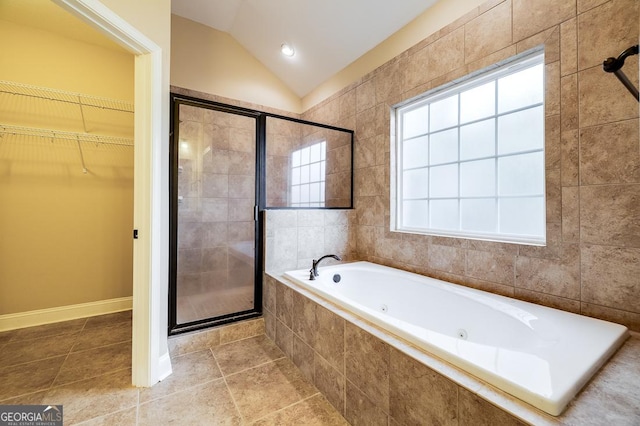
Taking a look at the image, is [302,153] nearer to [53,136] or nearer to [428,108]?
[428,108]

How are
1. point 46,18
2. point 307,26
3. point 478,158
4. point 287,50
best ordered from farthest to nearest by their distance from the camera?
point 287,50 < point 307,26 < point 46,18 < point 478,158

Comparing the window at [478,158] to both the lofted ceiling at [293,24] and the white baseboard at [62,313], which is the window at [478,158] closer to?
the lofted ceiling at [293,24]

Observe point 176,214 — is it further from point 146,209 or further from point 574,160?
point 574,160

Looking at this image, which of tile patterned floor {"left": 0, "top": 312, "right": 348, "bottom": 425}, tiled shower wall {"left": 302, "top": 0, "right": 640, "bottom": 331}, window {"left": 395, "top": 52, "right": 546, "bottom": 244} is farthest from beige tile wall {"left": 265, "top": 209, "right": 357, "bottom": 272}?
tiled shower wall {"left": 302, "top": 0, "right": 640, "bottom": 331}

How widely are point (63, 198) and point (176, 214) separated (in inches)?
56.9

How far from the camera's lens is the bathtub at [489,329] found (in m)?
0.79

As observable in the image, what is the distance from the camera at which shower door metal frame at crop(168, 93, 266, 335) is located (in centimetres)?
193

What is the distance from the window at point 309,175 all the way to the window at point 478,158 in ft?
2.84

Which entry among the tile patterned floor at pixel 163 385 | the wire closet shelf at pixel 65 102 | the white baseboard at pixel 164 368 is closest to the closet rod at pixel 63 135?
the wire closet shelf at pixel 65 102

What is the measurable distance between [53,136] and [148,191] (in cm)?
174

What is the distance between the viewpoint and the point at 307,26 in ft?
8.46

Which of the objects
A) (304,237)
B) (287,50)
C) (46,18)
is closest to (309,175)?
(304,237)

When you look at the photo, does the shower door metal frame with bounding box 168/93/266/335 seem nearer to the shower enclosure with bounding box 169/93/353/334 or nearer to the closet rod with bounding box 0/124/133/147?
the shower enclosure with bounding box 169/93/353/334

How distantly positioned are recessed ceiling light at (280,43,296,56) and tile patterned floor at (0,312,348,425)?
Result: 2982 millimetres
